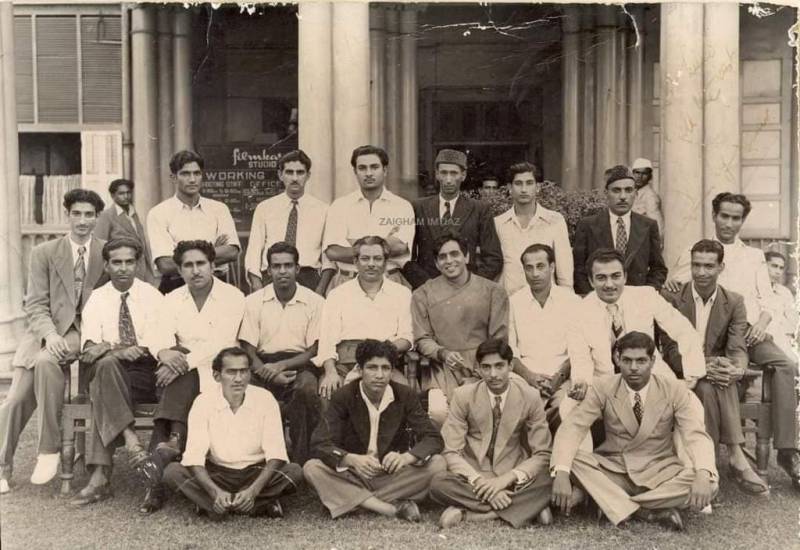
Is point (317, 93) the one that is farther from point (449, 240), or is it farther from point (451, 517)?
point (451, 517)

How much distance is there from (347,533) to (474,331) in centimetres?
135

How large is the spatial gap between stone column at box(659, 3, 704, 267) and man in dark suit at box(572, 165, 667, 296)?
0.44 meters

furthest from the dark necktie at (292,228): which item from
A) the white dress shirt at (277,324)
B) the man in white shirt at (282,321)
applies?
the white dress shirt at (277,324)

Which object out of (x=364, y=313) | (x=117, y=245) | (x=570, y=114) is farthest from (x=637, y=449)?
(x=570, y=114)

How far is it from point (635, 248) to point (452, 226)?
111 cm

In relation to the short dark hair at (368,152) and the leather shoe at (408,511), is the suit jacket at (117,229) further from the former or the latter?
the leather shoe at (408,511)

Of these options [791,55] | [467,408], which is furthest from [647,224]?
[791,55]

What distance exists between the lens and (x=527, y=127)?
8664 millimetres

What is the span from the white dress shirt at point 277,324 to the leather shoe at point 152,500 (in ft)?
3.06

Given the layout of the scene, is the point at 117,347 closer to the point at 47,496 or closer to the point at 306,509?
the point at 47,496

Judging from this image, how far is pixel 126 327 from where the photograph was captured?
4.69m

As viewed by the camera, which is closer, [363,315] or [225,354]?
[225,354]

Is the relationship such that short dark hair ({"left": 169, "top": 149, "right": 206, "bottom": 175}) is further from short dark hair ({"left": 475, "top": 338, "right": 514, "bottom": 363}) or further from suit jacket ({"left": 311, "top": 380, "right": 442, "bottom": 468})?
short dark hair ({"left": 475, "top": 338, "right": 514, "bottom": 363})

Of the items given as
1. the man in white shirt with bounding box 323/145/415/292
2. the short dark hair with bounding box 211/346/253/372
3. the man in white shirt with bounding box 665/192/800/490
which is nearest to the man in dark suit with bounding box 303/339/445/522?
the short dark hair with bounding box 211/346/253/372
